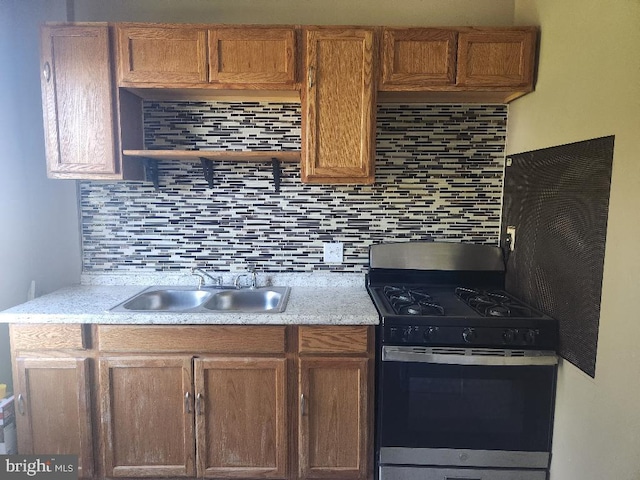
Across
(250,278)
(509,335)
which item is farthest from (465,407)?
(250,278)

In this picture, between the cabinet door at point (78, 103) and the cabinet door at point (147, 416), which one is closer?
the cabinet door at point (147, 416)

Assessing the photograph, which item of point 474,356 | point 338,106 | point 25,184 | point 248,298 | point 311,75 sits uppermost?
point 311,75

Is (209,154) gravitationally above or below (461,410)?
above

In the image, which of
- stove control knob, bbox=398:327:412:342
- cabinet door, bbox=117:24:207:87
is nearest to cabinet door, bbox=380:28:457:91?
cabinet door, bbox=117:24:207:87

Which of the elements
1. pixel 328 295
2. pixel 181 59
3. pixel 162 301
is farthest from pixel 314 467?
pixel 181 59

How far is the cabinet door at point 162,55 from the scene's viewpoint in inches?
69.0

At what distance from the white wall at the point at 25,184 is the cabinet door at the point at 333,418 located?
159 cm

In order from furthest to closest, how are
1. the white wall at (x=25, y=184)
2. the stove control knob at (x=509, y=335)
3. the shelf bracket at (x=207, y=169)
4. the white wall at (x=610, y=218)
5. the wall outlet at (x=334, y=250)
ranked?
the wall outlet at (x=334, y=250) < the shelf bracket at (x=207, y=169) < the white wall at (x=25, y=184) < the stove control knob at (x=509, y=335) < the white wall at (x=610, y=218)

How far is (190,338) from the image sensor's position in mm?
1651

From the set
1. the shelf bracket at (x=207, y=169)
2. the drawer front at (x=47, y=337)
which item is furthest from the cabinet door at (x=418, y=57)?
the drawer front at (x=47, y=337)

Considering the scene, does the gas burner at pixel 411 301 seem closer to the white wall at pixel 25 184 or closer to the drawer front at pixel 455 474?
the drawer front at pixel 455 474

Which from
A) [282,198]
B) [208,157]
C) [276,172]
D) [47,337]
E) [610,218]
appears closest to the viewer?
[610,218]

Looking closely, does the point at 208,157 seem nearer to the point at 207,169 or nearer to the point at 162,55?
the point at 207,169

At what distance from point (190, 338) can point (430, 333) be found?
1057 mm
